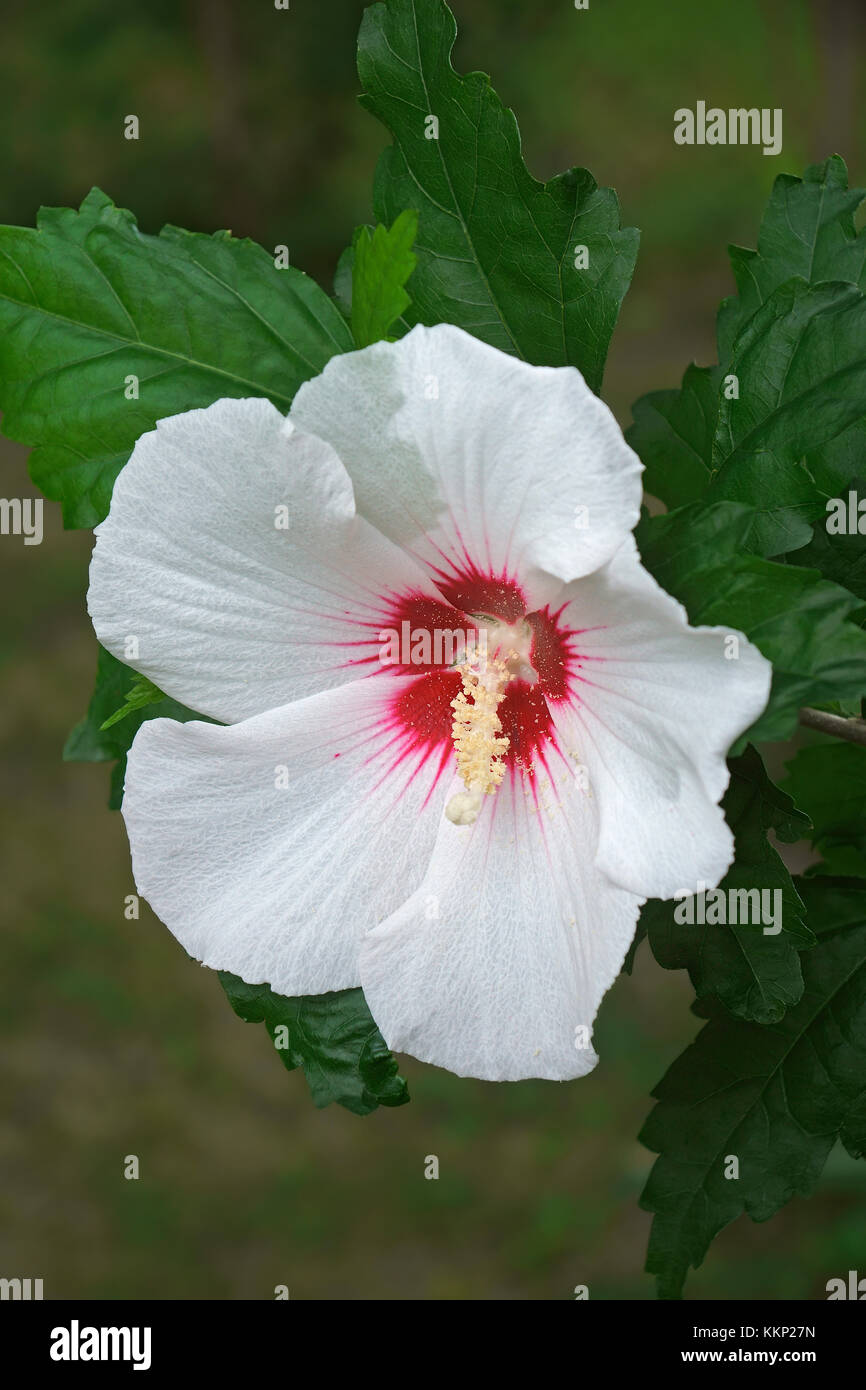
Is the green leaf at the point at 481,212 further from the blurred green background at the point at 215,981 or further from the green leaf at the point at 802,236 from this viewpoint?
the blurred green background at the point at 215,981

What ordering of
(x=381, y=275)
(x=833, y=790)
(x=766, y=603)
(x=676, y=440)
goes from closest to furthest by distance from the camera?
(x=766, y=603) → (x=381, y=275) → (x=676, y=440) → (x=833, y=790)

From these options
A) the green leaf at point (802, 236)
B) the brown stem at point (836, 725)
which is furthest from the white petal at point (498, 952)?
the green leaf at point (802, 236)

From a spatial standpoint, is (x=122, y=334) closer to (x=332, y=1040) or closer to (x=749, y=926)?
(x=332, y=1040)

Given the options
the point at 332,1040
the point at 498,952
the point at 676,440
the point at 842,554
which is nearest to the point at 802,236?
the point at 676,440

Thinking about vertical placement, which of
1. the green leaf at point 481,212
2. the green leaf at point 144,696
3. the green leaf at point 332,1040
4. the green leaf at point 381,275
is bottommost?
the green leaf at point 332,1040

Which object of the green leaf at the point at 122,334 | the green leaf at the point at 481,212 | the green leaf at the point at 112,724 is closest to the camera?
the green leaf at the point at 481,212

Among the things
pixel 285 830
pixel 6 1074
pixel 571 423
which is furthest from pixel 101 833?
pixel 571 423
